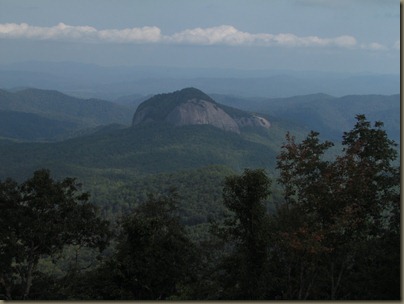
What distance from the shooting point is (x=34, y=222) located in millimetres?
15172

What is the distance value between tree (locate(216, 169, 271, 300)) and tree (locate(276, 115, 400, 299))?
1.76 ft

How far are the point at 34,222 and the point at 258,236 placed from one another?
732cm

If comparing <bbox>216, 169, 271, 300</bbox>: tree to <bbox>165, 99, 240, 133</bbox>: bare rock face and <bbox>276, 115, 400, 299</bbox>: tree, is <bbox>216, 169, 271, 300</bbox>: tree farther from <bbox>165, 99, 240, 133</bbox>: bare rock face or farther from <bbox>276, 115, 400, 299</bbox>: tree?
<bbox>165, 99, 240, 133</bbox>: bare rock face

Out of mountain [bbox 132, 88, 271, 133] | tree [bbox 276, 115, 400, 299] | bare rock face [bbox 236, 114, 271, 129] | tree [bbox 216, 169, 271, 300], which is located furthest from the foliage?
bare rock face [bbox 236, 114, 271, 129]

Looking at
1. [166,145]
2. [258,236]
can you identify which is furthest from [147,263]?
[166,145]

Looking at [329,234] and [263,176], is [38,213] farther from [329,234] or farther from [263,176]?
[329,234]

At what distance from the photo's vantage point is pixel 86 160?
109625 millimetres

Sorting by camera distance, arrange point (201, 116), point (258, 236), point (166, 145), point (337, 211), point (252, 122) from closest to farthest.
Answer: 1. point (337, 211)
2. point (258, 236)
3. point (166, 145)
4. point (201, 116)
5. point (252, 122)

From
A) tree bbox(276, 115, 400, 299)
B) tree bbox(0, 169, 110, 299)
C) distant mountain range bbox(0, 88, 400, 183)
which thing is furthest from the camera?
distant mountain range bbox(0, 88, 400, 183)

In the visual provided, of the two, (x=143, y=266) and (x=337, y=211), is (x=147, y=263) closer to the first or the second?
(x=143, y=266)

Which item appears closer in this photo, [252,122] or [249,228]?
[249,228]

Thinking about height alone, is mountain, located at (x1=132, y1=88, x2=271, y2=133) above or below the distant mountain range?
above

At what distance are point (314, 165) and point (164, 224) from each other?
6.06m

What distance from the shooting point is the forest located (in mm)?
11953
